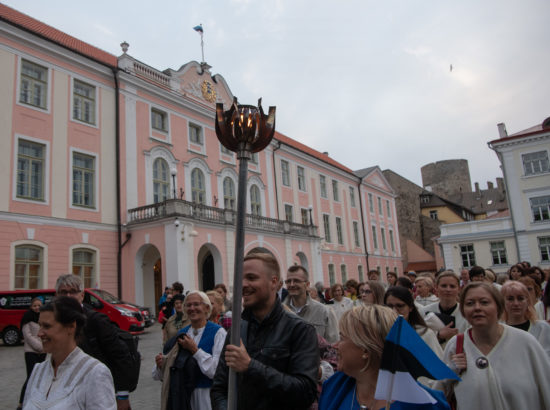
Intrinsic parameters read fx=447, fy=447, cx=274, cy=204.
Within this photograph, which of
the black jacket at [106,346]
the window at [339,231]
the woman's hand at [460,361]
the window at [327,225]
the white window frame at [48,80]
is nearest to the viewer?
the woman's hand at [460,361]

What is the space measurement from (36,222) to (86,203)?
2.43 meters

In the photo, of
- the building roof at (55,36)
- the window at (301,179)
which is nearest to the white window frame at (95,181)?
the building roof at (55,36)

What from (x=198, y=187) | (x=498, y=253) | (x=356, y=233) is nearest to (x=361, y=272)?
(x=356, y=233)

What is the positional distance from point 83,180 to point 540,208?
31294mm

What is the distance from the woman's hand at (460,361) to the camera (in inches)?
123

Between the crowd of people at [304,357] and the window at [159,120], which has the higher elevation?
the window at [159,120]

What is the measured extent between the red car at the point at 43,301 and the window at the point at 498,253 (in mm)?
29228

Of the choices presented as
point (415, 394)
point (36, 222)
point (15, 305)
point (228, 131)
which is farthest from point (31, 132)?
point (415, 394)

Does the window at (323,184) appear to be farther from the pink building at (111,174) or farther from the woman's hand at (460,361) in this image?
the woman's hand at (460,361)

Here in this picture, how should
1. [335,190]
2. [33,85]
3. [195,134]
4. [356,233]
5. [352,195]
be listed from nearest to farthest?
[33,85], [195,134], [335,190], [356,233], [352,195]

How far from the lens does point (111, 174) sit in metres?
20.2

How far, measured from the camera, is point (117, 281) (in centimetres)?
1967

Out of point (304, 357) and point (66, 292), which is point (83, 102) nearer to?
point (66, 292)

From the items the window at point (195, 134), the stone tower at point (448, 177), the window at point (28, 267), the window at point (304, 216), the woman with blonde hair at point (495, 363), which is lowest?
the woman with blonde hair at point (495, 363)
